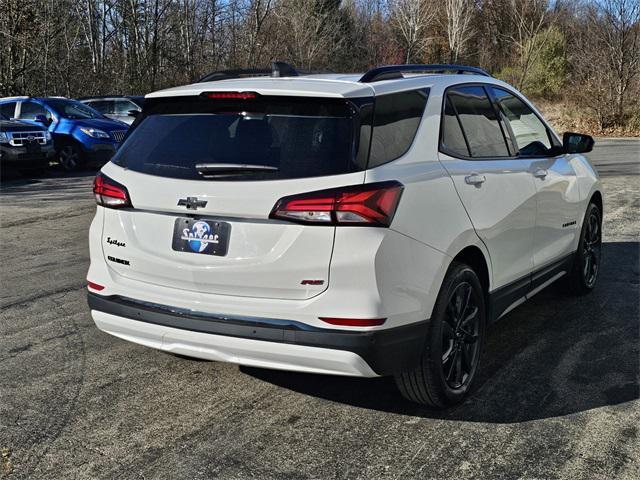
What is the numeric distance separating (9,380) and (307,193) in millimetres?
2302

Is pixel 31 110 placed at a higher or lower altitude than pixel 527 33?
lower

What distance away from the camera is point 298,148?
348 centimetres

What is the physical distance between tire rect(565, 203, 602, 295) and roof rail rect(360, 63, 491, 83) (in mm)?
1830

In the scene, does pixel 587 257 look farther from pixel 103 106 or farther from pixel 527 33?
pixel 527 33

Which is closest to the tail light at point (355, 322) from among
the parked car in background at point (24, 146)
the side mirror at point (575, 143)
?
the side mirror at point (575, 143)

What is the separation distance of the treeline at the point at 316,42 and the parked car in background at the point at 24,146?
28.8 feet

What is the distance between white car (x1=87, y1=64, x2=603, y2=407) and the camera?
10.9ft

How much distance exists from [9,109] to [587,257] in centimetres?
1475

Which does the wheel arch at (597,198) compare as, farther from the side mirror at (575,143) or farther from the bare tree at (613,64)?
the bare tree at (613,64)

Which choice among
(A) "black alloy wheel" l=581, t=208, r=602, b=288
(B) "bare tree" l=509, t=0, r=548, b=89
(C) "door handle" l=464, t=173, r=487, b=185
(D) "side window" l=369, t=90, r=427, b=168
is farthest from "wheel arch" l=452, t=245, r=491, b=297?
(B) "bare tree" l=509, t=0, r=548, b=89

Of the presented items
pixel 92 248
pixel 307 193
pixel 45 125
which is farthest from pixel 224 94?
pixel 45 125

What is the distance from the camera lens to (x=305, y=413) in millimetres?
3906

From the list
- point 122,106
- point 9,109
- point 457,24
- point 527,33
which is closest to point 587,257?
point 9,109

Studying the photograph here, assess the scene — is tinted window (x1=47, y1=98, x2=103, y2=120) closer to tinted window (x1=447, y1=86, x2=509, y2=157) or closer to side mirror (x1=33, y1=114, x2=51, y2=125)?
side mirror (x1=33, y1=114, x2=51, y2=125)
